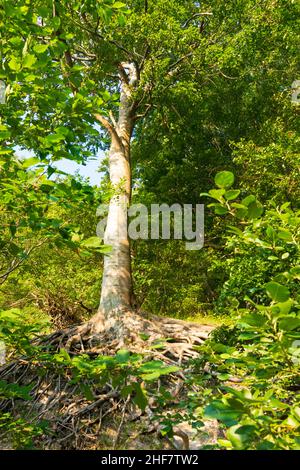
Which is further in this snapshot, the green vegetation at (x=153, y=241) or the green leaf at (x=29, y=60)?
the green leaf at (x=29, y=60)

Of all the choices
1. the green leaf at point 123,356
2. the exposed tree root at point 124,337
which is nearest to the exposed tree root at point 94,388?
the exposed tree root at point 124,337

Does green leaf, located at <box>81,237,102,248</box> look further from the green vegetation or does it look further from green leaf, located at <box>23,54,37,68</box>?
green leaf, located at <box>23,54,37,68</box>

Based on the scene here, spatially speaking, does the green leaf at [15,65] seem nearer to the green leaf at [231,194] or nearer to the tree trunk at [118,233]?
the green leaf at [231,194]

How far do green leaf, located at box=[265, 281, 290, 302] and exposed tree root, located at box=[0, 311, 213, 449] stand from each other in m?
3.43

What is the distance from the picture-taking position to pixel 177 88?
8781mm

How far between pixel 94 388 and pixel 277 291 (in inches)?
208

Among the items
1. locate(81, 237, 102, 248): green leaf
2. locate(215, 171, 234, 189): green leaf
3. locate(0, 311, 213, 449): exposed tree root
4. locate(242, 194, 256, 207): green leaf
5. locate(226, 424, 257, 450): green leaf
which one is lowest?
locate(0, 311, 213, 449): exposed tree root

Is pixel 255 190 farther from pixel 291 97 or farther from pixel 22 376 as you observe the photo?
pixel 22 376

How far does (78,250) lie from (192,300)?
926cm

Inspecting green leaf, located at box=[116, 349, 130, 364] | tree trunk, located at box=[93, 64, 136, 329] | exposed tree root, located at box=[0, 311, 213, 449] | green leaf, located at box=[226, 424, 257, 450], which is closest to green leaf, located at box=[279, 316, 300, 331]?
green leaf, located at box=[226, 424, 257, 450]

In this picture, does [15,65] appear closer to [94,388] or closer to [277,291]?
[277,291]

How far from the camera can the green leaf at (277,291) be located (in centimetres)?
96

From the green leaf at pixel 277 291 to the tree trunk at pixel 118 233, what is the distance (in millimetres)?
5262

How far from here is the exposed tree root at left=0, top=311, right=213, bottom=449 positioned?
5.20 m
